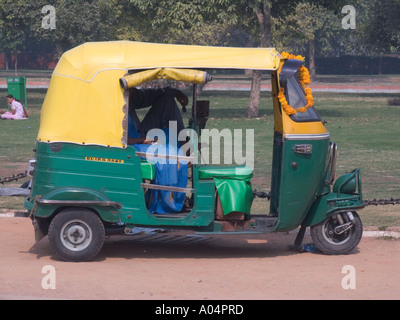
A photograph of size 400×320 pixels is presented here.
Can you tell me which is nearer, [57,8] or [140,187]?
[140,187]

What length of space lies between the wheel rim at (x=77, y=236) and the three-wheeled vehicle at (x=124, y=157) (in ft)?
0.03

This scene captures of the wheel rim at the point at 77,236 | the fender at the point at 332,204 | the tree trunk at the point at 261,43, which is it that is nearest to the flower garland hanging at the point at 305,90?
the fender at the point at 332,204

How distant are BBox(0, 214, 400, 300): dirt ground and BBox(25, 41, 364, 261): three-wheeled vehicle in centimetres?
38

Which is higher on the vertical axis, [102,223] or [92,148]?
[92,148]

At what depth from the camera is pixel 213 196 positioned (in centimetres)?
861

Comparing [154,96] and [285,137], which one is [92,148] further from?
[285,137]

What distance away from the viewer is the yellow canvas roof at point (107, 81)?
27.6 ft

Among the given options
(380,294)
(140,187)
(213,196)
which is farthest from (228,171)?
(380,294)

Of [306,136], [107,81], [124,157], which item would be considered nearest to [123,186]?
[124,157]

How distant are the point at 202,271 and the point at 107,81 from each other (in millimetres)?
2207

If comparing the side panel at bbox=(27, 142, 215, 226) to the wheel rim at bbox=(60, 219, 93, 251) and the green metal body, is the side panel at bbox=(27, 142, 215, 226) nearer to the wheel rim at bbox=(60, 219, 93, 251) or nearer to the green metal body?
the green metal body

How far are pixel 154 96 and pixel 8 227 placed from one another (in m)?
2.94

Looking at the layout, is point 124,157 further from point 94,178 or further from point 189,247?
point 189,247
